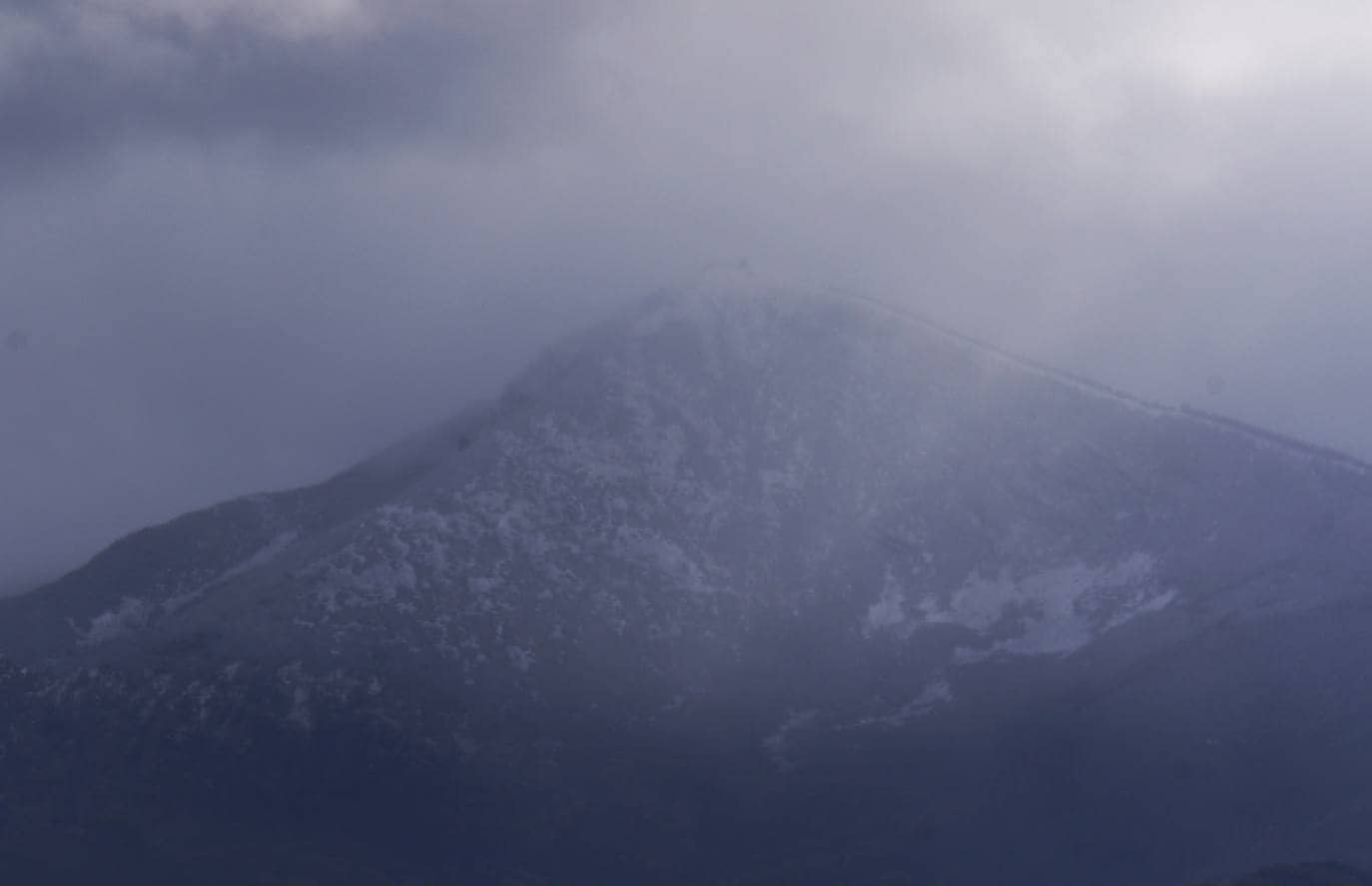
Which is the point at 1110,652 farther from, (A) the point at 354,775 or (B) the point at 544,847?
(A) the point at 354,775

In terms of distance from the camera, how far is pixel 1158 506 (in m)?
197

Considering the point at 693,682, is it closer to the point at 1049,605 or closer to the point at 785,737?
the point at 785,737

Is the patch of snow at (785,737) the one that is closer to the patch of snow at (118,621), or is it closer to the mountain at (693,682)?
the mountain at (693,682)

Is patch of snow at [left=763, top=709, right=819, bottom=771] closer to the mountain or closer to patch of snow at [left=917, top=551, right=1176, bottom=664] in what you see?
the mountain

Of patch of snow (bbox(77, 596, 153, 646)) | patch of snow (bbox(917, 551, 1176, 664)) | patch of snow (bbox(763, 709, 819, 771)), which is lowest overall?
patch of snow (bbox(763, 709, 819, 771))

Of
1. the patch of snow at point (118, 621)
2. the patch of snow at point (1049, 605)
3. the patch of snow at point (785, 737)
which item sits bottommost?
the patch of snow at point (785, 737)

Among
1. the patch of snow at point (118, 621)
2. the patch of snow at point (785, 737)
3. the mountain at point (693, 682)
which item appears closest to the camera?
the mountain at point (693, 682)

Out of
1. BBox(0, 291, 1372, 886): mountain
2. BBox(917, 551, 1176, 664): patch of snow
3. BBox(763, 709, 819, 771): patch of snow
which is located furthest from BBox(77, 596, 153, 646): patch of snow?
BBox(917, 551, 1176, 664): patch of snow

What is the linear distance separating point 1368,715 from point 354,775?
310 feet

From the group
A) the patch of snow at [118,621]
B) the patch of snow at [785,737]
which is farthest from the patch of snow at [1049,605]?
the patch of snow at [118,621]

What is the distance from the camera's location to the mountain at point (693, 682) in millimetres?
149500

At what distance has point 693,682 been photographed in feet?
562

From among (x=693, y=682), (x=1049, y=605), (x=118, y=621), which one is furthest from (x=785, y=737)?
(x=118, y=621)

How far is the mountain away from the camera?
14950 centimetres
